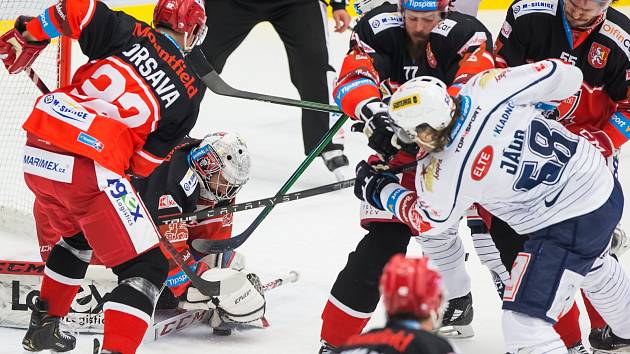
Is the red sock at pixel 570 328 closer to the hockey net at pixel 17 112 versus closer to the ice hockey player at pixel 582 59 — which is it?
the ice hockey player at pixel 582 59

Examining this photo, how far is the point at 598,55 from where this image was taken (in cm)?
294

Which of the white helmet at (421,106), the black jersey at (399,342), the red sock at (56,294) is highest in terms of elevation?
the black jersey at (399,342)

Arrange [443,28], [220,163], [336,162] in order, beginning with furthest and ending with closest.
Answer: [336,162]
[220,163]
[443,28]

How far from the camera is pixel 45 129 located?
8.67ft

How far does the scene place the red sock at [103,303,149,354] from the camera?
251 centimetres

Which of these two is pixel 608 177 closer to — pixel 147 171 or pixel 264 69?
pixel 147 171

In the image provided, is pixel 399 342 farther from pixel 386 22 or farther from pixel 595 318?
pixel 595 318

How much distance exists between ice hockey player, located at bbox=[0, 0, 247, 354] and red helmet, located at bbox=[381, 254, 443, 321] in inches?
41.4

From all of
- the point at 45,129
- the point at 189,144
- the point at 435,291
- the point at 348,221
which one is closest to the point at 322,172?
the point at 348,221

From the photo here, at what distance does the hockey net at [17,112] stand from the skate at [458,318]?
1608mm

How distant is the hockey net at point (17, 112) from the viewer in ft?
13.4

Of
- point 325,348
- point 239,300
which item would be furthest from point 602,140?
point 239,300

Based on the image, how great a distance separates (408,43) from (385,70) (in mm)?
96

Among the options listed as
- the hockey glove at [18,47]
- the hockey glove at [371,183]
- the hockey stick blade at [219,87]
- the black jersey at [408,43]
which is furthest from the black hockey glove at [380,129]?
the hockey glove at [18,47]
